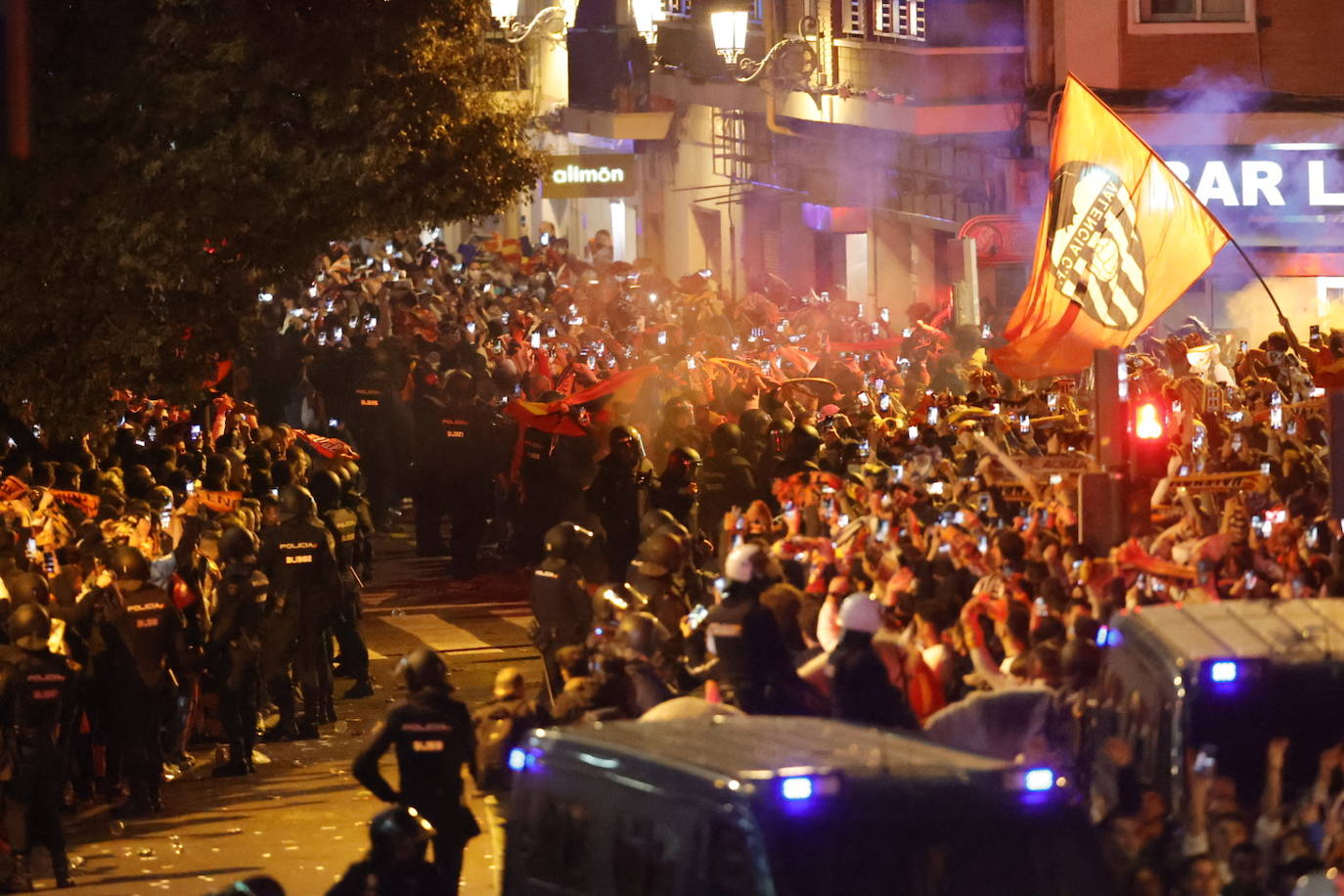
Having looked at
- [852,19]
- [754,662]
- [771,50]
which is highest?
[852,19]

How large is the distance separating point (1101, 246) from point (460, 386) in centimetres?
816

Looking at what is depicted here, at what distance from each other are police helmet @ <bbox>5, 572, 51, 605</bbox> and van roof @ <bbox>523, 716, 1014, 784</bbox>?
5454 millimetres

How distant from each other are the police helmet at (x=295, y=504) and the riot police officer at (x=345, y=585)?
795mm

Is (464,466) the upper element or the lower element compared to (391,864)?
upper

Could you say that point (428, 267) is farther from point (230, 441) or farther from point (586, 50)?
point (230, 441)

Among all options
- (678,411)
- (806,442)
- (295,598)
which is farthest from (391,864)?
(678,411)

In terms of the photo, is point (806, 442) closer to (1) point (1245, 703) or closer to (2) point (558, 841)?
(1) point (1245, 703)

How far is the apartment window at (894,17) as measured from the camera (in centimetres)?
3155

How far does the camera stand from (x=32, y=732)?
450 inches

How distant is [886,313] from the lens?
113 feet

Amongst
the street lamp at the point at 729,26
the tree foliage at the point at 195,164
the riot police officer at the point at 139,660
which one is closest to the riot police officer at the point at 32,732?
the riot police officer at the point at 139,660

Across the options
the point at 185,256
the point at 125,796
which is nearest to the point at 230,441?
the point at 185,256

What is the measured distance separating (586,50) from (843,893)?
38760 mm

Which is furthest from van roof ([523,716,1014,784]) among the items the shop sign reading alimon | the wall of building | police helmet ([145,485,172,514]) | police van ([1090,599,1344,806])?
the shop sign reading alimon
